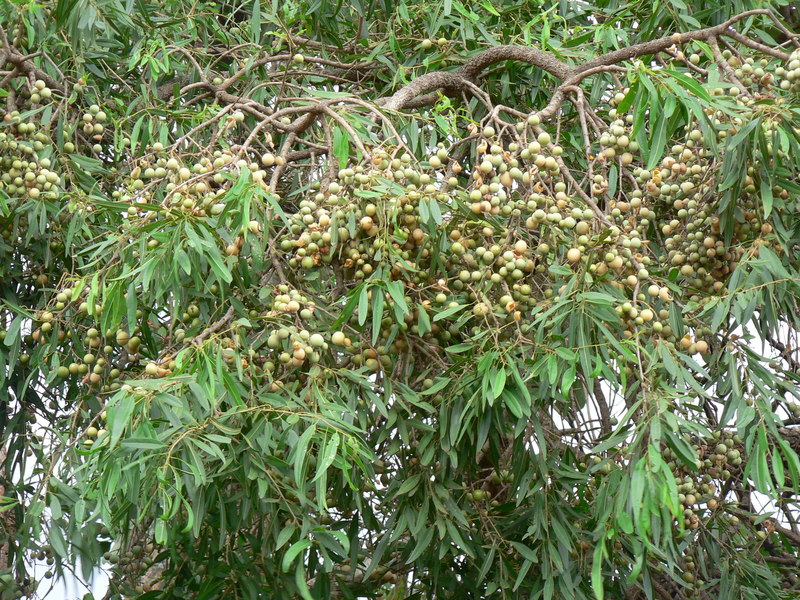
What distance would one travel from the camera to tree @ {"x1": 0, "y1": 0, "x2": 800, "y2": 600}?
2.24 m

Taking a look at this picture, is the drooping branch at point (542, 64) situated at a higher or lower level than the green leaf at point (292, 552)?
higher

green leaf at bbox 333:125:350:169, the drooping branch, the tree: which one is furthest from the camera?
the drooping branch

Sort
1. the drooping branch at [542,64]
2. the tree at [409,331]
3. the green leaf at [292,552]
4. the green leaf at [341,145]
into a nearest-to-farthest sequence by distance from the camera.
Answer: the green leaf at [292,552], the tree at [409,331], the green leaf at [341,145], the drooping branch at [542,64]

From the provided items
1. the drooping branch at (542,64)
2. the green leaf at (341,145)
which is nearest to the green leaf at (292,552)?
the green leaf at (341,145)

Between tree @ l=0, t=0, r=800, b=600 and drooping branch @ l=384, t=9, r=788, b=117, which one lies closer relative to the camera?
tree @ l=0, t=0, r=800, b=600

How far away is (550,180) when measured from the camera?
2547mm

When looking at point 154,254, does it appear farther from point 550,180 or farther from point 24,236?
point 24,236

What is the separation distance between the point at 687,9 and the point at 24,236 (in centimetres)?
199

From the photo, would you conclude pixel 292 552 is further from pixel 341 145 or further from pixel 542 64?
pixel 542 64

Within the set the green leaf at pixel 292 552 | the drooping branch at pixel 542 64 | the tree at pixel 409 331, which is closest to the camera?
the green leaf at pixel 292 552

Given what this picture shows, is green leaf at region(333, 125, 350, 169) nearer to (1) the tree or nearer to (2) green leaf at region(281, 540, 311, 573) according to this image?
(1) the tree

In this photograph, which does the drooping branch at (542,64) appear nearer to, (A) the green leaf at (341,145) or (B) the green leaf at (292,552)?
(A) the green leaf at (341,145)

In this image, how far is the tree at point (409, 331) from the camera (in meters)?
2.24

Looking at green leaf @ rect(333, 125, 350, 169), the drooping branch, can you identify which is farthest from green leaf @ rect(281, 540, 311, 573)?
the drooping branch
